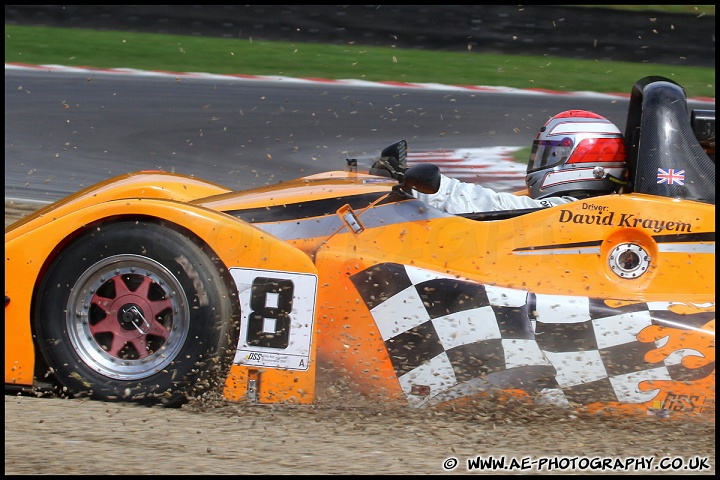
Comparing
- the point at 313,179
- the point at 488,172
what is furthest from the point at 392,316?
the point at 488,172

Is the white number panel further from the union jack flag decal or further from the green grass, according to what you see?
the green grass

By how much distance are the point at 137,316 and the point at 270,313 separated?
52 cm

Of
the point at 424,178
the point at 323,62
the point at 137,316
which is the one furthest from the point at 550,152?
the point at 323,62

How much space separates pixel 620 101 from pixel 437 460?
29.2 ft

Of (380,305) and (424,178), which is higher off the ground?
(424,178)

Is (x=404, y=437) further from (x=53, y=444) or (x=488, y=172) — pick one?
(x=488, y=172)

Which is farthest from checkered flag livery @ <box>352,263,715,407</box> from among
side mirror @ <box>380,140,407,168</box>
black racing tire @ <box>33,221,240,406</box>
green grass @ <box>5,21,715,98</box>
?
green grass @ <box>5,21,715,98</box>

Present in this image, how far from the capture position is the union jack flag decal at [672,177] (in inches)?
151

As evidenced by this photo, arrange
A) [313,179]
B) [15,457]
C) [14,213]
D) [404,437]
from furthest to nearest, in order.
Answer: [14,213] < [313,179] < [404,437] < [15,457]

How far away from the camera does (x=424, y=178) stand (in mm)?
3539

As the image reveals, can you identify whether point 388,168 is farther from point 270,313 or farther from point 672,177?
point 672,177

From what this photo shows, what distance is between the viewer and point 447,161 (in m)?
8.36

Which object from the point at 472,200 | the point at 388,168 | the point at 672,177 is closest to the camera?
the point at 672,177

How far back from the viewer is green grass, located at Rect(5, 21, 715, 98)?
11602mm
